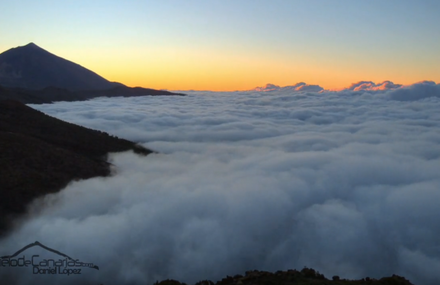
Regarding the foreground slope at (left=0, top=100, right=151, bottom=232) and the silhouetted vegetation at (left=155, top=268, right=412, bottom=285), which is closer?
the silhouetted vegetation at (left=155, top=268, right=412, bottom=285)

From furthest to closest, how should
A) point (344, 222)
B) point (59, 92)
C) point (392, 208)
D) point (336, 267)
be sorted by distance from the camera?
1. point (59, 92)
2. point (392, 208)
3. point (344, 222)
4. point (336, 267)

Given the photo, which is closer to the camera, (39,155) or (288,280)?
(288,280)

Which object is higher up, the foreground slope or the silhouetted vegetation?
the foreground slope

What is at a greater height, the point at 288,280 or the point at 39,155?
the point at 39,155

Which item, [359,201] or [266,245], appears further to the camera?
[359,201]

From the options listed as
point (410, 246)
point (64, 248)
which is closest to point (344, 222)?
point (410, 246)

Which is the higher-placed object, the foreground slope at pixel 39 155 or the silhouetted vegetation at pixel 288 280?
the foreground slope at pixel 39 155

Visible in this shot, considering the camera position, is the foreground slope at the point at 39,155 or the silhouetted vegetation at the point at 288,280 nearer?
the silhouetted vegetation at the point at 288,280

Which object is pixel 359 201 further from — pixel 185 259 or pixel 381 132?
pixel 381 132
